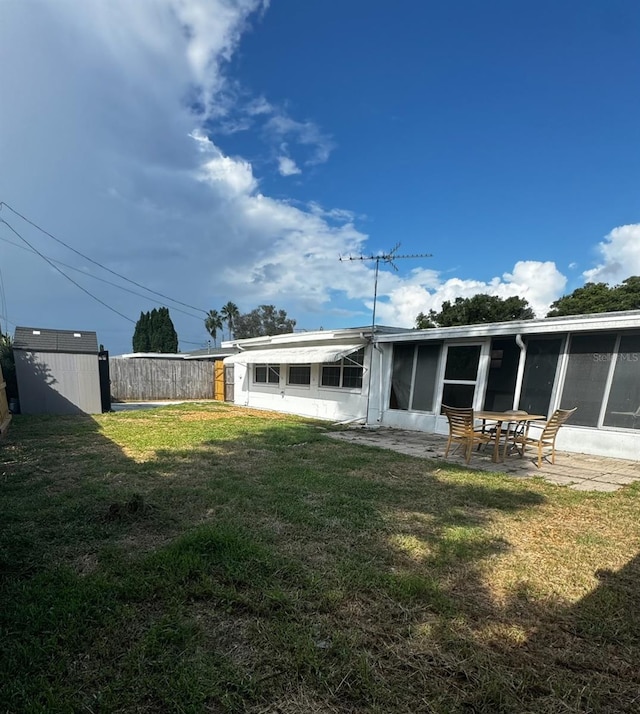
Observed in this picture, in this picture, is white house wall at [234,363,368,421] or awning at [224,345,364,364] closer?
awning at [224,345,364,364]

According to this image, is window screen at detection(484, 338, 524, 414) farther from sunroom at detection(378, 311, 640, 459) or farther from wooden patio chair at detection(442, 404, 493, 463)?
wooden patio chair at detection(442, 404, 493, 463)

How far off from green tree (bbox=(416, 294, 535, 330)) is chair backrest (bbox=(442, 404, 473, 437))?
25.9 metres

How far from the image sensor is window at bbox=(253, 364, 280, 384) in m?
16.3

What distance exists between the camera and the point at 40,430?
8789 millimetres

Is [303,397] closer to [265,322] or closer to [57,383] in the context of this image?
[57,383]

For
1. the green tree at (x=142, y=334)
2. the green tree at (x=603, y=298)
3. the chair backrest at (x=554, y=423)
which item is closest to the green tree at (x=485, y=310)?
the green tree at (x=603, y=298)

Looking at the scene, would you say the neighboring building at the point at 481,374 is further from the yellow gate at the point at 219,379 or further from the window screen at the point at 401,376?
the yellow gate at the point at 219,379

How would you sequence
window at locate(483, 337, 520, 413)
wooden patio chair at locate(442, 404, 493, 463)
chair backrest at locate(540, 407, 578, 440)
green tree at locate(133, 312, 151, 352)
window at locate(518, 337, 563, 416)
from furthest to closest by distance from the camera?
green tree at locate(133, 312, 151, 352) → window at locate(483, 337, 520, 413) → window at locate(518, 337, 563, 416) → wooden patio chair at locate(442, 404, 493, 463) → chair backrest at locate(540, 407, 578, 440)

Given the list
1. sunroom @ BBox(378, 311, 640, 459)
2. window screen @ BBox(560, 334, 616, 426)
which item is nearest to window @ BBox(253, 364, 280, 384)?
sunroom @ BBox(378, 311, 640, 459)

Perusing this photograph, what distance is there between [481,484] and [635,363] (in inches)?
173

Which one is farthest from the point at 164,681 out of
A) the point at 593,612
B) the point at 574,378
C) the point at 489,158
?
the point at 489,158

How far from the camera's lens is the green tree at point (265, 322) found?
50.7 metres

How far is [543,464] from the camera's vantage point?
22.5ft

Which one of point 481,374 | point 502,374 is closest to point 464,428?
point 481,374
